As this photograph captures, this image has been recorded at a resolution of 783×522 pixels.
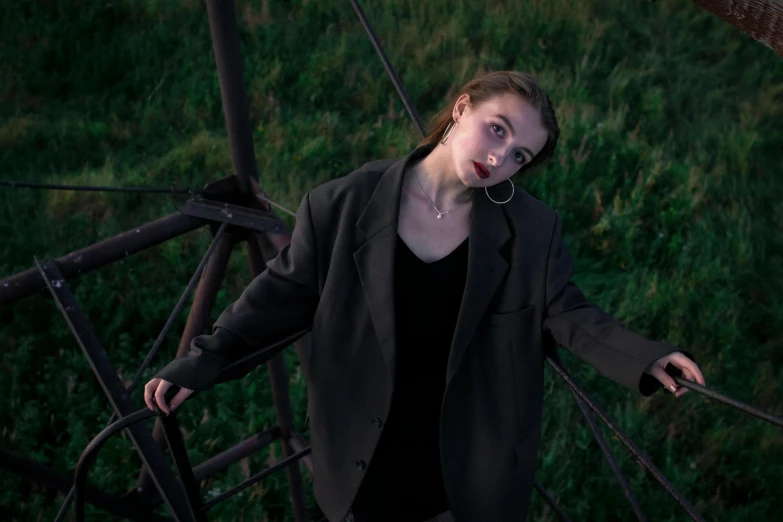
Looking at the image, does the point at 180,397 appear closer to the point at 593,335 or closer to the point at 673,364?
the point at 593,335

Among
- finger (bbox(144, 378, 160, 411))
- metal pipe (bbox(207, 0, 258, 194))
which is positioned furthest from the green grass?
finger (bbox(144, 378, 160, 411))

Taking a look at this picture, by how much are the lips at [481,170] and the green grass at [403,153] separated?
3684 millimetres

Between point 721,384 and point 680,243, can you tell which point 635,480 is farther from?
point 680,243

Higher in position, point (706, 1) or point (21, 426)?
point (706, 1)

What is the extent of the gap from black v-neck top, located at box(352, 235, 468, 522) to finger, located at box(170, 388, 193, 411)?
57 centimetres

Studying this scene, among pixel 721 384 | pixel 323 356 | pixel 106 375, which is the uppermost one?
pixel 323 356

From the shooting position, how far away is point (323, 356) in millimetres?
2271

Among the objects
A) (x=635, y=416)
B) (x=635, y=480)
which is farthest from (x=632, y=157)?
(x=635, y=480)

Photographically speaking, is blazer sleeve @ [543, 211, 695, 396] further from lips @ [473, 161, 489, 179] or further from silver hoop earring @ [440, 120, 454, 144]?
silver hoop earring @ [440, 120, 454, 144]

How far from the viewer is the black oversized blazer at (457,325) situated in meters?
2.09

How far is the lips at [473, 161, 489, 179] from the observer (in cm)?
205

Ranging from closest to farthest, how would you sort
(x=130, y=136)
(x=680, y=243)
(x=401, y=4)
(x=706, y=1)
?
(x=706, y=1) → (x=680, y=243) → (x=130, y=136) → (x=401, y=4)

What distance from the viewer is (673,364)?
1904 millimetres

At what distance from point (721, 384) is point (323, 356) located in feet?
15.3
